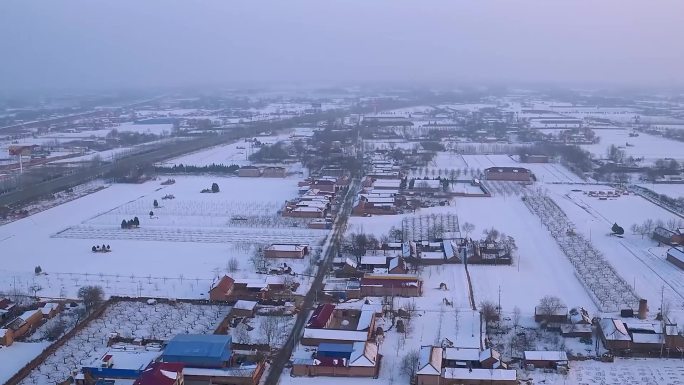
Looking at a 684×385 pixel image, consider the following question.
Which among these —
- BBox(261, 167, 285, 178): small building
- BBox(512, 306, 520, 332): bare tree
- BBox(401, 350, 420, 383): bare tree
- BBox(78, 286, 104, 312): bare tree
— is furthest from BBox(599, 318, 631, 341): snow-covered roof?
BBox(261, 167, 285, 178): small building

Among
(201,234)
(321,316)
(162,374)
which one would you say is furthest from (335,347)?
(201,234)

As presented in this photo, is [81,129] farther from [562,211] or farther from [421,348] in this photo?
[421,348]

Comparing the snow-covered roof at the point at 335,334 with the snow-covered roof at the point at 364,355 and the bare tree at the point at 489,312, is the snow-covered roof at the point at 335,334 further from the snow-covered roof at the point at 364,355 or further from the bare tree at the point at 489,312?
the bare tree at the point at 489,312

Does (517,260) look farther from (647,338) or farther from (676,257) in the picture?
(647,338)

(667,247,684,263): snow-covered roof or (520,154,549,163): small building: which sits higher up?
(520,154,549,163): small building

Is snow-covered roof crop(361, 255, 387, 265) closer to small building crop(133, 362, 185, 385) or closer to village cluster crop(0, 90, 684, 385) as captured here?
village cluster crop(0, 90, 684, 385)

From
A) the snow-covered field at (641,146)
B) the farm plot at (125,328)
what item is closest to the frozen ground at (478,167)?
the snow-covered field at (641,146)

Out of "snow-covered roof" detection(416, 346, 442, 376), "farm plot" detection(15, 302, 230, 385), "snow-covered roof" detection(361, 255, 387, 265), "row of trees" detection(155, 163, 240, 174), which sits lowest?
"farm plot" detection(15, 302, 230, 385)
